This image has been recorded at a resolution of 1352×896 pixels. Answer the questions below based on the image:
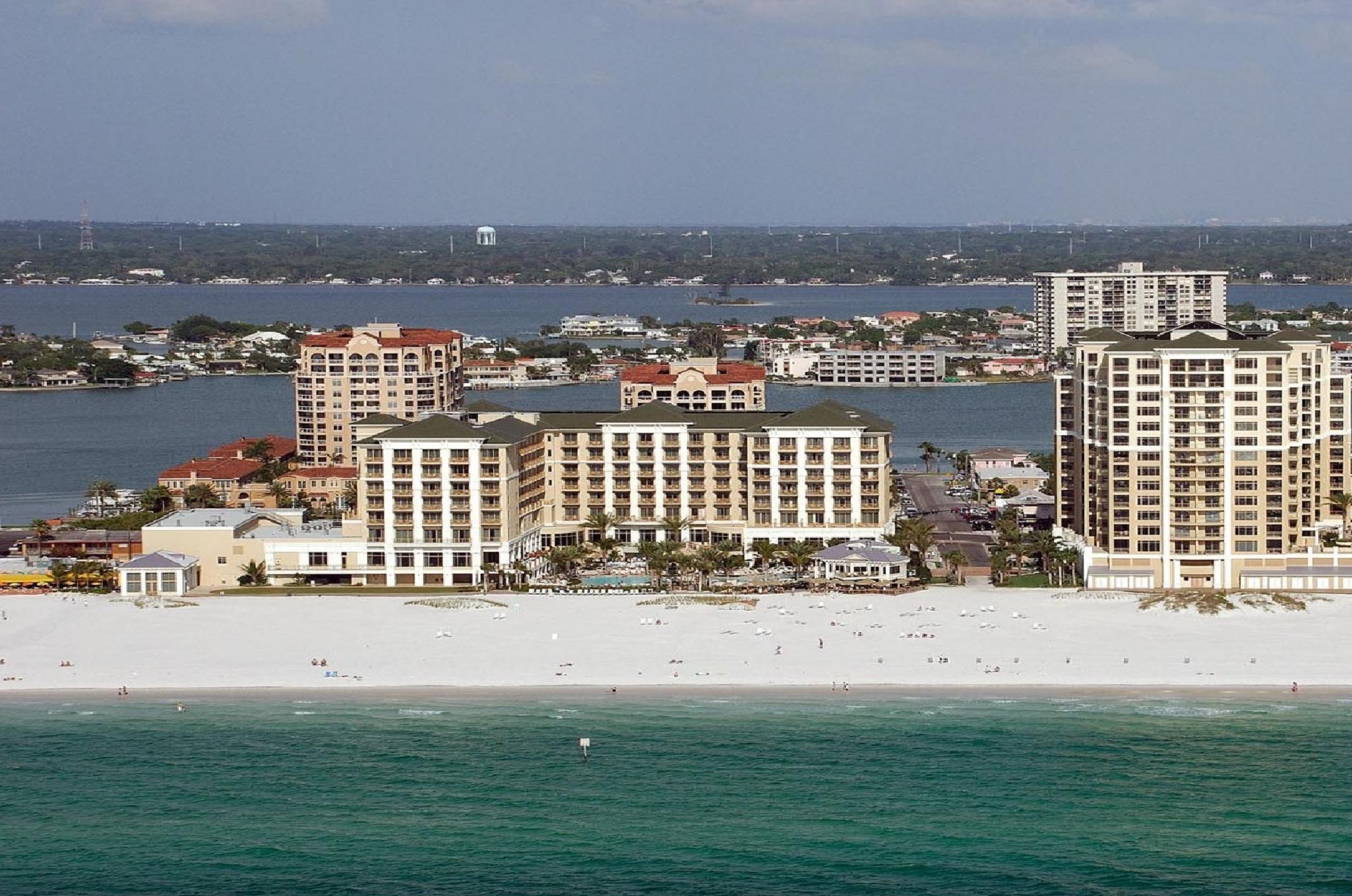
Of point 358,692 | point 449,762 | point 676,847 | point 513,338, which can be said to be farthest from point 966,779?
point 513,338

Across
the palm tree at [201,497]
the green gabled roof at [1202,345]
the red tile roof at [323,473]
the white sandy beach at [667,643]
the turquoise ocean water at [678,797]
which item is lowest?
the turquoise ocean water at [678,797]

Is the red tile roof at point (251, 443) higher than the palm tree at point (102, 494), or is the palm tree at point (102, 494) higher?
the red tile roof at point (251, 443)

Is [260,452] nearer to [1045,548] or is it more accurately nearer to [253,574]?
[253,574]

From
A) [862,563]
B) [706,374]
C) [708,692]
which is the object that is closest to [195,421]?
[706,374]

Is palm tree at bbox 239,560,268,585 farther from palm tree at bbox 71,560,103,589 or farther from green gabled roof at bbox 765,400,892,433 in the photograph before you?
green gabled roof at bbox 765,400,892,433

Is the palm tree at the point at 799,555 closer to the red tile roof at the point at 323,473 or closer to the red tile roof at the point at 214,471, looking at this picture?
the red tile roof at the point at 323,473

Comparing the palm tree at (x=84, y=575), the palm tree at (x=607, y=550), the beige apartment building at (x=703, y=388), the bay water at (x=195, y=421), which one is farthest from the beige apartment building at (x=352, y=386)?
the palm tree at (x=84, y=575)
